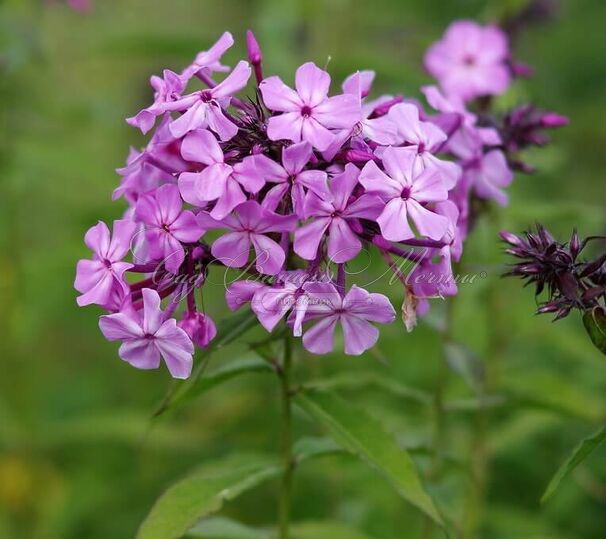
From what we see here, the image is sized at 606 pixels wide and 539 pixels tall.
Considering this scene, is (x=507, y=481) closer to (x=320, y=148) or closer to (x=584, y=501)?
(x=584, y=501)

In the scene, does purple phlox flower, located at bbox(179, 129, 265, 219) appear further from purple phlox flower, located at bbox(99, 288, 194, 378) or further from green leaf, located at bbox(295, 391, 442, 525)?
green leaf, located at bbox(295, 391, 442, 525)

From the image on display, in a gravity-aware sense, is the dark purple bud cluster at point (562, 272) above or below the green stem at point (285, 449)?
above

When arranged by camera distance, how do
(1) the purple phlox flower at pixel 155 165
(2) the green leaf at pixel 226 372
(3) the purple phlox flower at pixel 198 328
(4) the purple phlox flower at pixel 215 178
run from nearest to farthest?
1. (4) the purple phlox flower at pixel 215 178
2. (3) the purple phlox flower at pixel 198 328
3. (1) the purple phlox flower at pixel 155 165
4. (2) the green leaf at pixel 226 372

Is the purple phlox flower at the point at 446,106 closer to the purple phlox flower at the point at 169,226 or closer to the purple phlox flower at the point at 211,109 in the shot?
the purple phlox flower at the point at 211,109

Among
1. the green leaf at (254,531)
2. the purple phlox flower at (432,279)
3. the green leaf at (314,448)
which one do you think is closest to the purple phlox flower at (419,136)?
the purple phlox flower at (432,279)

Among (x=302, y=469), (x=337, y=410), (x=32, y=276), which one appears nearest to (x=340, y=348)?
(x=302, y=469)

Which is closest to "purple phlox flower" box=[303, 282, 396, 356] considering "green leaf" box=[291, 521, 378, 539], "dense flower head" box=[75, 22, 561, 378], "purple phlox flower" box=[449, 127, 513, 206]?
"dense flower head" box=[75, 22, 561, 378]
